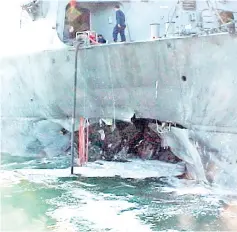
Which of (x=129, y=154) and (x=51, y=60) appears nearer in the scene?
(x=51, y=60)

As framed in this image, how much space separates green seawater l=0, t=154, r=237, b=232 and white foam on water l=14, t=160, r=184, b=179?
0.88 feet

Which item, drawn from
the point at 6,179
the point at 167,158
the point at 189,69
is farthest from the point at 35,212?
the point at 167,158

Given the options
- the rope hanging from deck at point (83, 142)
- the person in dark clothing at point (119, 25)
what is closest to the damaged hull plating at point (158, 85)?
the rope hanging from deck at point (83, 142)

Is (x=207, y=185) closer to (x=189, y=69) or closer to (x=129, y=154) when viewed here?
(x=189, y=69)

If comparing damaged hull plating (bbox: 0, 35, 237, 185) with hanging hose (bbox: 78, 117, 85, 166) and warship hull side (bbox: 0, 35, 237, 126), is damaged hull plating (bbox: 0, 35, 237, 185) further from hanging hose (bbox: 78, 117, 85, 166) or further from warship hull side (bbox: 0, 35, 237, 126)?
hanging hose (bbox: 78, 117, 85, 166)

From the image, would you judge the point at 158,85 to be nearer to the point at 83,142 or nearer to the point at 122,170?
the point at 122,170

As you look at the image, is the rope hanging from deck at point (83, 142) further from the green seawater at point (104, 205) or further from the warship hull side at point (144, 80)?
the green seawater at point (104, 205)

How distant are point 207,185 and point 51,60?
4090 millimetres

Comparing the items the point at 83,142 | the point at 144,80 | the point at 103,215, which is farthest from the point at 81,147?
the point at 103,215

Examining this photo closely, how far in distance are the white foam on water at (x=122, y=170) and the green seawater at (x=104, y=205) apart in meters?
0.27

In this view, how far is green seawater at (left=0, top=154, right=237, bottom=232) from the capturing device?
8000mm

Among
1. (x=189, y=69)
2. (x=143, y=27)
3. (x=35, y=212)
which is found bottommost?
(x=35, y=212)

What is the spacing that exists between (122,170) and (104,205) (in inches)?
106

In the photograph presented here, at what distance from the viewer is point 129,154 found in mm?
13070
